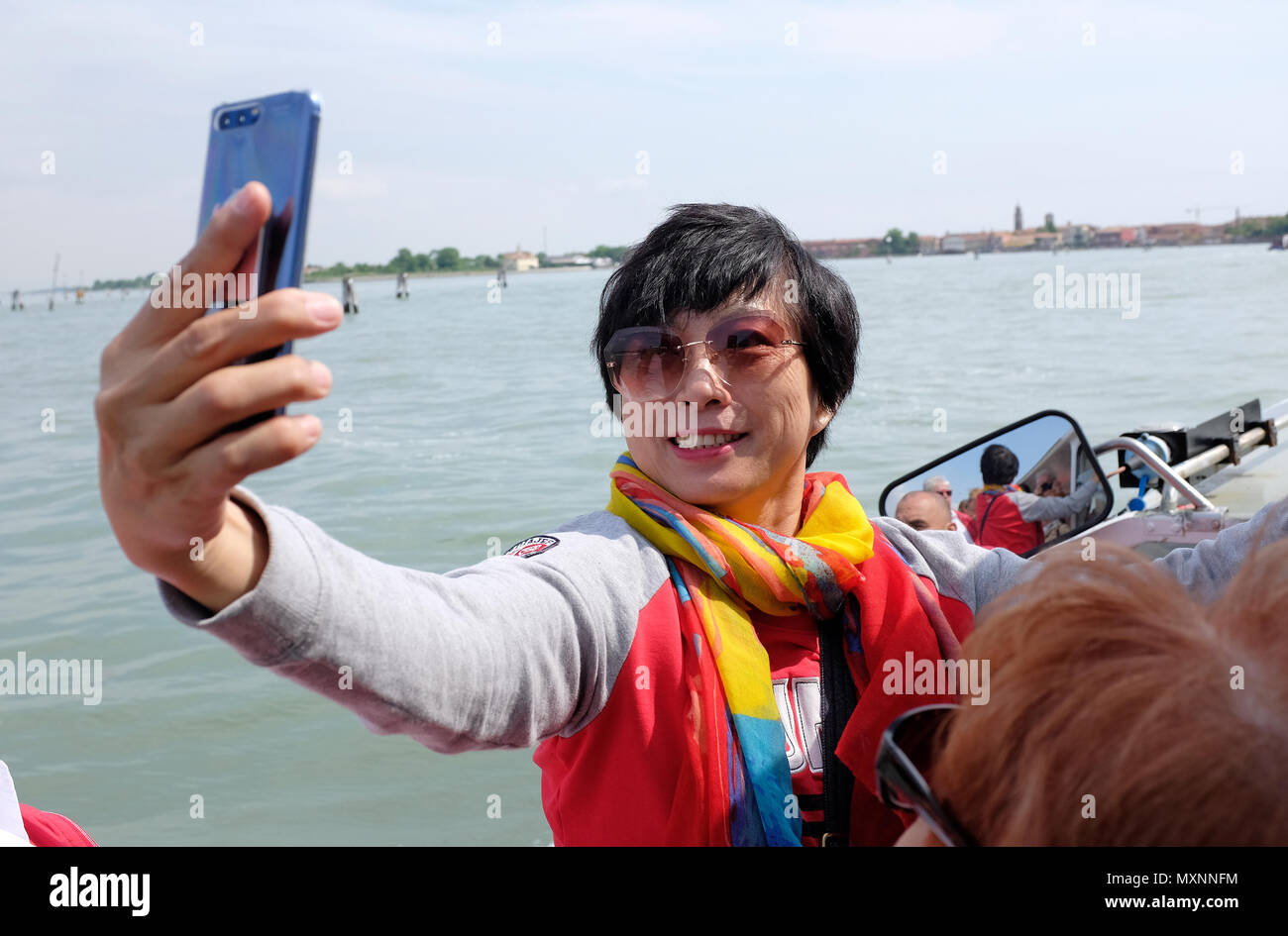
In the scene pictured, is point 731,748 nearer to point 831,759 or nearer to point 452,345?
point 831,759

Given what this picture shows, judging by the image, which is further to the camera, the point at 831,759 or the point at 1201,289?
the point at 1201,289

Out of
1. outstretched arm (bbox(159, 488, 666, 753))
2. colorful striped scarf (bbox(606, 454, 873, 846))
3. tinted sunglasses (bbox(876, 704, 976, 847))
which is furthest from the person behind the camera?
colorful striped scarf (bbox(606, 454, 873, 846))

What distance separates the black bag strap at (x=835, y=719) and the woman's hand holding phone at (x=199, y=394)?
86 cm

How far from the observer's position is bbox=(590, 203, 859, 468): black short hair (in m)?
1.69

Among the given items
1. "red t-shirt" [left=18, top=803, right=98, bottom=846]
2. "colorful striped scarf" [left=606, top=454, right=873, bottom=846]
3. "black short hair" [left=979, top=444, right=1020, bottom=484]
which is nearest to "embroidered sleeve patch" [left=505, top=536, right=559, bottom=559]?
"colorful striped scarf" [left=606, top=454, right=873, bottom=846]

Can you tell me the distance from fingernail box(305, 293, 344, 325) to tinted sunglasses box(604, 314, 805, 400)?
34.2 inches

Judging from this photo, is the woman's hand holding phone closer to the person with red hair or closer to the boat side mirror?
the person with red hair

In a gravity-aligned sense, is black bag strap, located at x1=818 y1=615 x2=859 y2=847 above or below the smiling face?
below

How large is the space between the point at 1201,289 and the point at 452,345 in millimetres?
24101

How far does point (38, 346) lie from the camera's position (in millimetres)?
33875

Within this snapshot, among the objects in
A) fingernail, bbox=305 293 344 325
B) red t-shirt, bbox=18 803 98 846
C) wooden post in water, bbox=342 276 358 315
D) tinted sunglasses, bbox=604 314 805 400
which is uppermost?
wooden post in water, bbox=342 276 358 315

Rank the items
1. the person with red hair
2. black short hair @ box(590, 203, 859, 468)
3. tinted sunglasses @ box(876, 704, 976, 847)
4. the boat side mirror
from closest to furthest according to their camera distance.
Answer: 1. the person with red hair
2. tinted sunglasses @ box(876, 704, 976, 847)
3. black short hair @ box(590, 203, 859, 468)
4. the boat side mirror

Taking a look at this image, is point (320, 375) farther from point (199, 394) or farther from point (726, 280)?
point (726, 280)
